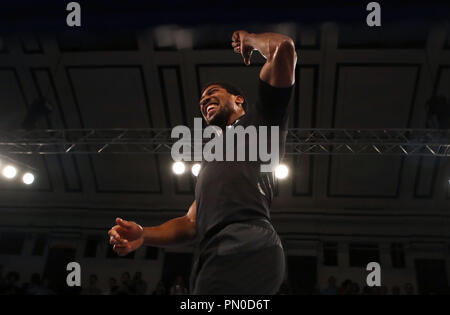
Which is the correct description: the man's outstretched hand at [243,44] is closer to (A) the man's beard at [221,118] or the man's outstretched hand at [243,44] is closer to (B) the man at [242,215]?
(B) the man at [242,215]

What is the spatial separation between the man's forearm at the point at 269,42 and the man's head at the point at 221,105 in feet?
0.79

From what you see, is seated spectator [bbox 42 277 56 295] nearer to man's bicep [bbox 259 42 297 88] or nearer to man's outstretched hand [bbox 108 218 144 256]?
man's outstretched hand [bbox 108 218 144 256]

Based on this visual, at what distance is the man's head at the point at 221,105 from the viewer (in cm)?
140

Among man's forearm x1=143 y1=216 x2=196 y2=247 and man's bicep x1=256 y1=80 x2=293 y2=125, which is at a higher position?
man's bicep x1=256 y1=80 x2=293 y2=125

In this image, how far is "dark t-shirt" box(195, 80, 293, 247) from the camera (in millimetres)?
1131

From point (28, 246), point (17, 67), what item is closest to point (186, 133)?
point (17, 67)

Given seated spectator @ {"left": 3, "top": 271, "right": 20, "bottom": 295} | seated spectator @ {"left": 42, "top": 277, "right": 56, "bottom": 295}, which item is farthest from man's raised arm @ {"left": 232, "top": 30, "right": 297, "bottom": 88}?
seated spectator @ {"left": 3, "top": 271, "right": 20, "bottom": 295}

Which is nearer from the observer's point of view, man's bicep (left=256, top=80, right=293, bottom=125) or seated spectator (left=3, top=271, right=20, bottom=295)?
man's bicep (left=256, top=80, right=293, bottom=125)

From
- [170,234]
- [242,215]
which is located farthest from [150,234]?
[242,215]

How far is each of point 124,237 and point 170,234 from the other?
18 cm

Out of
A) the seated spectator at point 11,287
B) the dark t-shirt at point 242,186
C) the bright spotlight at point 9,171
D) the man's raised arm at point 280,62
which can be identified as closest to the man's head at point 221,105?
the dark t-shirt at point 242,186

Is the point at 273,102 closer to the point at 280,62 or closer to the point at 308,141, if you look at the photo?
the point at 280,62

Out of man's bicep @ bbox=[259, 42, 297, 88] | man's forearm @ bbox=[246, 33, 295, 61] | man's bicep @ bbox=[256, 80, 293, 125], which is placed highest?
man's forearm @ bbox=[246, 33, 295, 61]

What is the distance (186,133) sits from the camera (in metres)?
8.59
